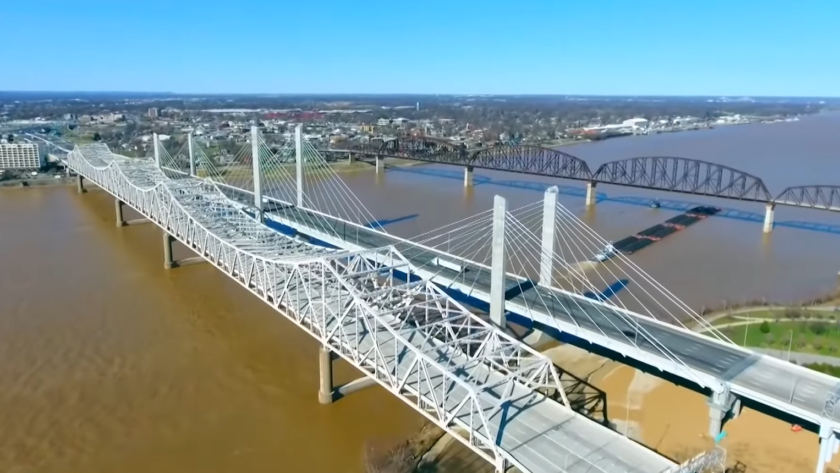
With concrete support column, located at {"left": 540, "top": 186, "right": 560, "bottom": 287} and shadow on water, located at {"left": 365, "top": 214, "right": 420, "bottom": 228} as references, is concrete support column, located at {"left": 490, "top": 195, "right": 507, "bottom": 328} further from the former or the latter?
shadow on water, located at {"left": 365, "top": 214, "right": 420, "bottom": 228}

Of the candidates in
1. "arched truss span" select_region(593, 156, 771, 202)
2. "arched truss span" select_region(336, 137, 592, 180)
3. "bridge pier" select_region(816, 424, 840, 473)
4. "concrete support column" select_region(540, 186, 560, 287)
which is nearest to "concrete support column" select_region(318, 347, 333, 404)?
"concrete support column" select_region(540, 186, 560, 287)

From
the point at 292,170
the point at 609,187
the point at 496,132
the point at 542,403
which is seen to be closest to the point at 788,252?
the point at 609,187

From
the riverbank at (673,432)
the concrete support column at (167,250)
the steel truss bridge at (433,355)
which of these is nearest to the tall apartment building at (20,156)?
the concrete support column at (167,250)

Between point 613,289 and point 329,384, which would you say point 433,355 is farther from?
point 613,289

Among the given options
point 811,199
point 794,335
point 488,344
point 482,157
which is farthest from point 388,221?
point 811,199

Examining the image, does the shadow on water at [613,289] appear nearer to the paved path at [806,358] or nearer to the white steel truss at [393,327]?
the paved path at [806,358]

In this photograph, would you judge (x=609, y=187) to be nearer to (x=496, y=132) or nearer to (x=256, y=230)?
(x=256, y=230)
